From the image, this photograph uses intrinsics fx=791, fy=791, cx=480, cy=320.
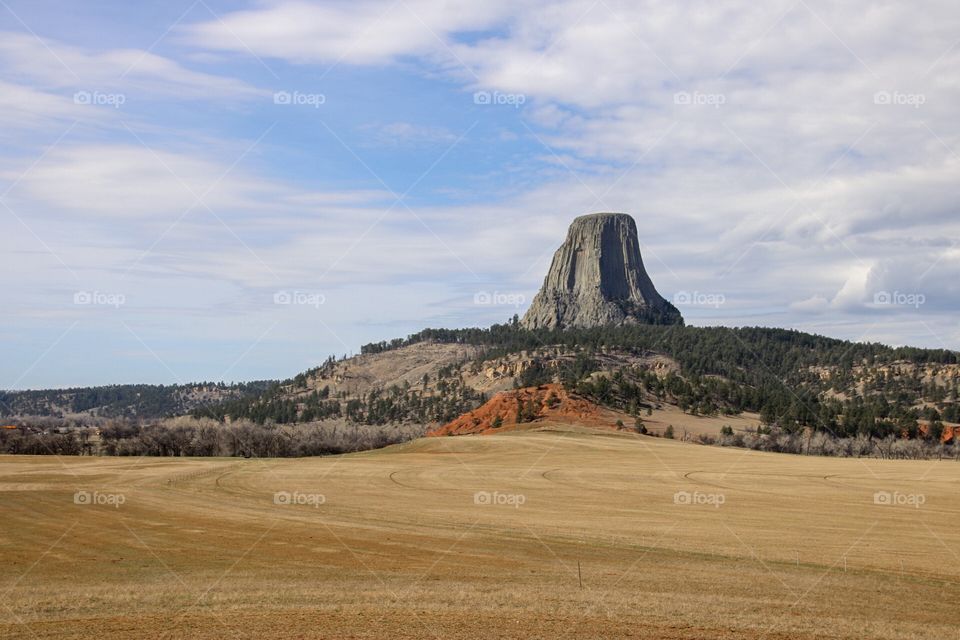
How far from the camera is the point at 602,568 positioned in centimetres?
2597

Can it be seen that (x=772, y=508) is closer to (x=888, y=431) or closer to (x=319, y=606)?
(x=319, y=606)

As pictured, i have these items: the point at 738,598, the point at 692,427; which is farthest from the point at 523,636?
the point at 692,427

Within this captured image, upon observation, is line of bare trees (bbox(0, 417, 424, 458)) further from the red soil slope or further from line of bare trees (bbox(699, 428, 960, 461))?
line of bare trees (bbox(699, 428, 960, 461))

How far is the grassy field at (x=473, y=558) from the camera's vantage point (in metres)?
18.9

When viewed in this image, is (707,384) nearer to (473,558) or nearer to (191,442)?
(191,442)

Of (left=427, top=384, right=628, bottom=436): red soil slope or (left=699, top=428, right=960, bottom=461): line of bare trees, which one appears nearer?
(left=699, top=428, right=960, bottom=461): line of bare trees

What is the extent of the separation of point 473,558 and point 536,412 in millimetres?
93535

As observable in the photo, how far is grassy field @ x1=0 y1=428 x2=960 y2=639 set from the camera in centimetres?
1892

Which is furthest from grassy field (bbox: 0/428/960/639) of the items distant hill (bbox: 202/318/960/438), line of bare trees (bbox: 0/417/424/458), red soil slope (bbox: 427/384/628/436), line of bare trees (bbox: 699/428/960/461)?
distant hill (bbox: 202/318/960/438)

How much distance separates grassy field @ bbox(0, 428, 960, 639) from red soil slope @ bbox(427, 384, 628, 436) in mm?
55735

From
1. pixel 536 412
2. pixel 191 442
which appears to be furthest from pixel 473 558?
pixel 536 412

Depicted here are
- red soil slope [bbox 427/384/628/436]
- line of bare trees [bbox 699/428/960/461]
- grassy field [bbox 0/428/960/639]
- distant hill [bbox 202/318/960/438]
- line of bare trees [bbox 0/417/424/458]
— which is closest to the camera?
grassy field [bbox 0/428/960/639]

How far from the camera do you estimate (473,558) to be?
27.7m

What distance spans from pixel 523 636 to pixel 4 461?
2910 inches
